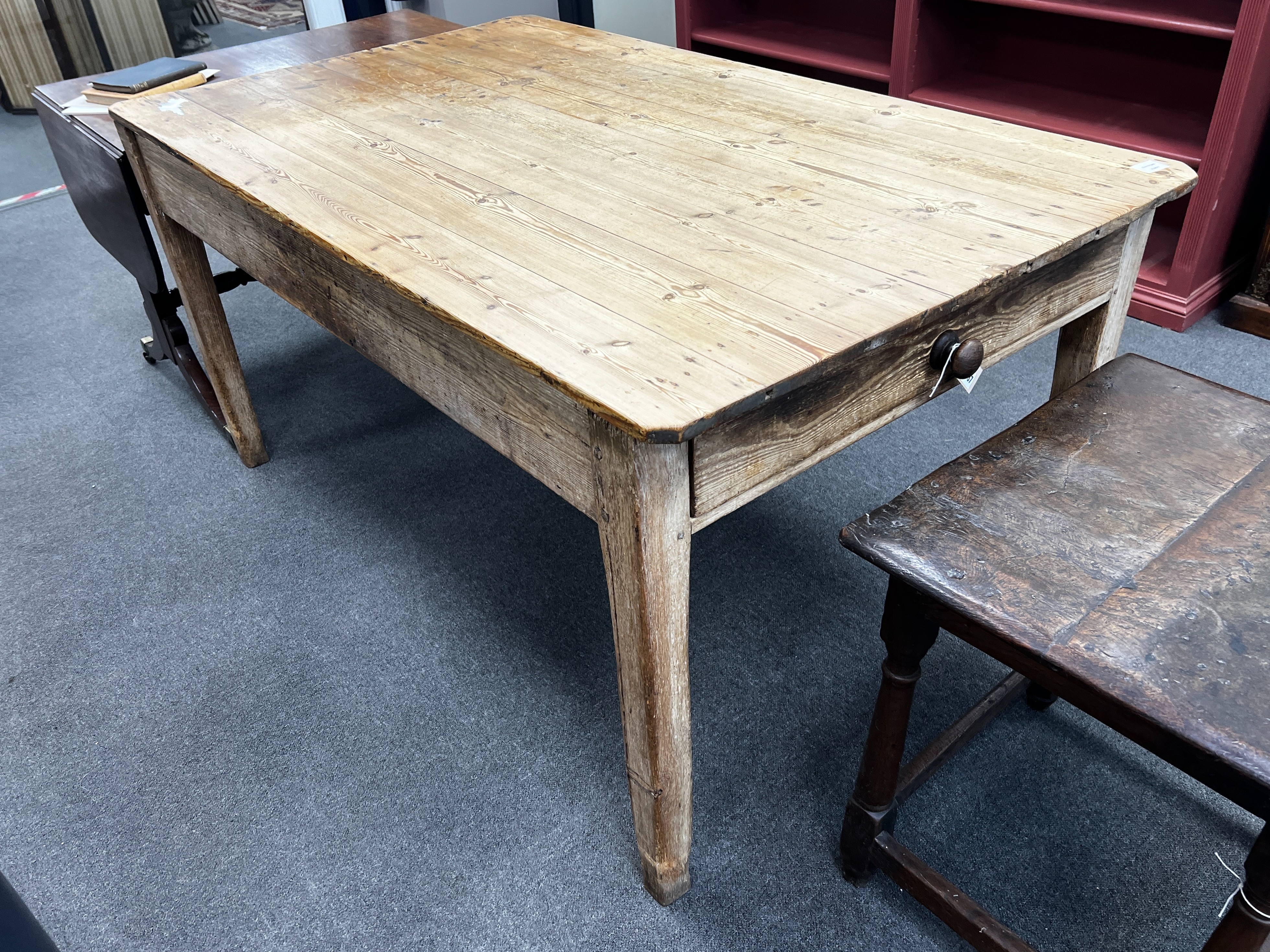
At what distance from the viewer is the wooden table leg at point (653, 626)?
2.87ft

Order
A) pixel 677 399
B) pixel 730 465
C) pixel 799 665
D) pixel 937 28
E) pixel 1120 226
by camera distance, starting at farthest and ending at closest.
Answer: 1. pixel 937 28
2. pixel 799 665
3. pixel 1120 226
4. pixel 730 465
5. pixel 677 399

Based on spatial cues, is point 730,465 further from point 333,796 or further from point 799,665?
point 333,796

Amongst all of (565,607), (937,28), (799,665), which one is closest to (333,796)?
(565,607)

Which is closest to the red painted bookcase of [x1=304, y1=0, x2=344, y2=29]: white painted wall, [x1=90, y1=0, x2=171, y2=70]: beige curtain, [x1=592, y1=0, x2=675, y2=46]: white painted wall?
[x1=592, y1=0, x2=675, y2=46]: white painted wall

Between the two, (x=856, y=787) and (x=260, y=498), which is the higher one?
(x=856, y=787)

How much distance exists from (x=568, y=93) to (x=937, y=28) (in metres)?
1.62

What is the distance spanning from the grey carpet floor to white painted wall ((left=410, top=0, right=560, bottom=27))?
8.09 ft

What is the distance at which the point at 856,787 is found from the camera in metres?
1.17

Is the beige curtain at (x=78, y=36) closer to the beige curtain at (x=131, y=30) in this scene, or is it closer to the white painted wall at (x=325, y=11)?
the beige curtain at (x=131, y=30)

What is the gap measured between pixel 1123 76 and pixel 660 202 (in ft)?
6.98

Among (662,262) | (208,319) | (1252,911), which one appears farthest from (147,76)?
(1252,911)

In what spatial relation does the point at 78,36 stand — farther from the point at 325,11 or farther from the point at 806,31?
the point at 806,31

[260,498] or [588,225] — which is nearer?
[588,225]

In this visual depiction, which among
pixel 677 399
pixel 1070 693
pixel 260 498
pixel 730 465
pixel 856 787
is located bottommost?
pixel 260 498
